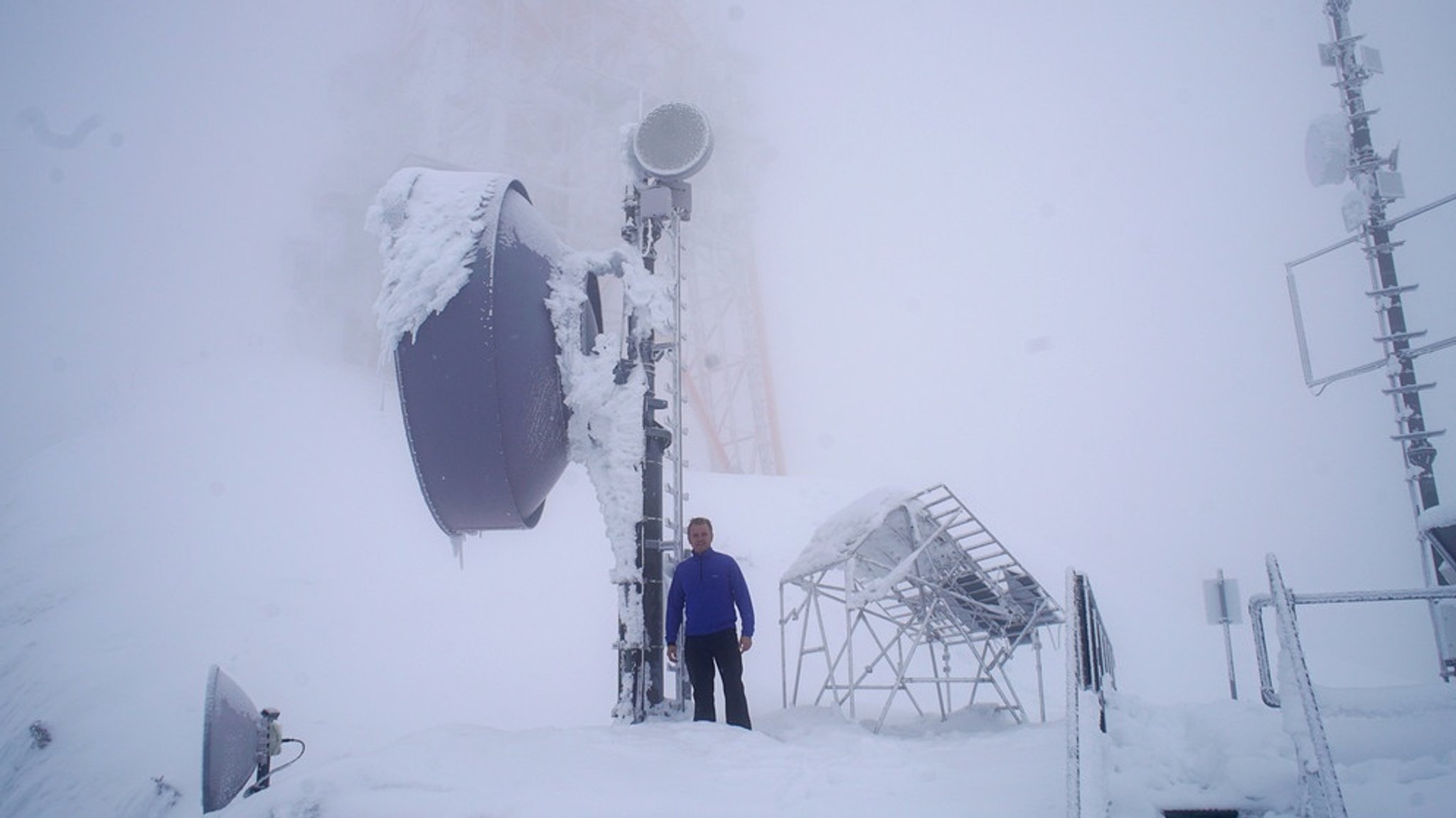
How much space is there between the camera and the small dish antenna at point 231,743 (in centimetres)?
449

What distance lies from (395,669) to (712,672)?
359 inches

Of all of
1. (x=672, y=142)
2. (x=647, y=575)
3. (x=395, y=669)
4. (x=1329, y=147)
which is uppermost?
(x=1329, y=147)

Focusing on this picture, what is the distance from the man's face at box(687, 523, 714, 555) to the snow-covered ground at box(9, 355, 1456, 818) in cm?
132

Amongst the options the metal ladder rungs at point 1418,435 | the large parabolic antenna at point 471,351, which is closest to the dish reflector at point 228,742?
the large parabolic antenna at point 471,351

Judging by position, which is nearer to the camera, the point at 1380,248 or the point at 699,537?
the point at 699,537

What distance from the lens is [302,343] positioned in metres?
29.9

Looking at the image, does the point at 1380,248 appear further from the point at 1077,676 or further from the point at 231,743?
the point at 231,743

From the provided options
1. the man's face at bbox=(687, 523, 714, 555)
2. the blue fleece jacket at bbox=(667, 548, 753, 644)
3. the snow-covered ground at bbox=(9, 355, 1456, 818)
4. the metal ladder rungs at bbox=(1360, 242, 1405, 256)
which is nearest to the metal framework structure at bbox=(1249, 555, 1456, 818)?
the snow-covered ground at bbox=(9, 355, 1456, 818)

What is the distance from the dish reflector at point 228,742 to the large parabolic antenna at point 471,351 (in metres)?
1.70

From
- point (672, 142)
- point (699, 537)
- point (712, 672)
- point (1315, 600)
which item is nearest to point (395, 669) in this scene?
point (712, 672)

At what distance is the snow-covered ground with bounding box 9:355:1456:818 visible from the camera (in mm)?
3645

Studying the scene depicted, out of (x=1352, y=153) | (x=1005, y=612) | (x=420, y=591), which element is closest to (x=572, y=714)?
(x=420, y=591)

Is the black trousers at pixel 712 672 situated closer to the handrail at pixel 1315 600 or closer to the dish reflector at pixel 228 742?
the dish reflector at pixel 228 742

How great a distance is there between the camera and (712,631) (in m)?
5.95
